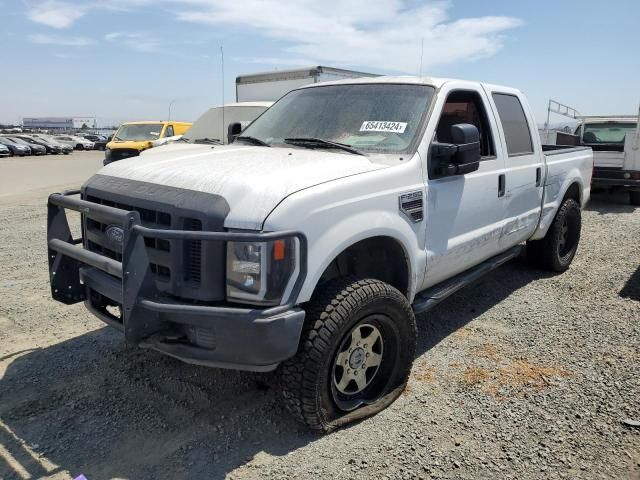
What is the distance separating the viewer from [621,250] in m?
7.06

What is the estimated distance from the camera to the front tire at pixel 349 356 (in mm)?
2730

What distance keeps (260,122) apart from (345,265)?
1.66 meters

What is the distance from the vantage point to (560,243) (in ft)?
19.4

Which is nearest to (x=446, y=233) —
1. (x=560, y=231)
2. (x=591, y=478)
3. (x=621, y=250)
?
(x=591, y=478)

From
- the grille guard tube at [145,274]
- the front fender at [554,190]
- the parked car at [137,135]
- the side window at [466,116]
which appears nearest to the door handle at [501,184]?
the side window at [466,116]

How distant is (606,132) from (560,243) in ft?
30.3

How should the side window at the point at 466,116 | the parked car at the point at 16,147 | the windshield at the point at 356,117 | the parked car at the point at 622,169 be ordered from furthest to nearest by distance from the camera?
the parked car at the point at 16,147, the parked car at the point at 622,169, the side window at the point at 466,116, the windshield at the point at 356,117

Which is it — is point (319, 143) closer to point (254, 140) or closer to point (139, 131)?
point (254, 140)

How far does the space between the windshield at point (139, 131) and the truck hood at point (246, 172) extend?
13462 millimetres

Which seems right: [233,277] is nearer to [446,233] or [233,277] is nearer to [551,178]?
[446,233]

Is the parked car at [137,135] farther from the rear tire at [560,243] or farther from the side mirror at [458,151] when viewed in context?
the side mirror at [458,151]

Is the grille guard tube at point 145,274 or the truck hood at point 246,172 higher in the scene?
the truck hood at point 246,172

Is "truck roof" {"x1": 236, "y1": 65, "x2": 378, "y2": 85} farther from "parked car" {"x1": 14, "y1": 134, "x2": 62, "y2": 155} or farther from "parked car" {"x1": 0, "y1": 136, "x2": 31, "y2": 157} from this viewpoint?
"parked car" {"x1": 14, "y1": 134, "x2": 62, "y2": 155}

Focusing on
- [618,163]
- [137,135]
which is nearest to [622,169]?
[618,163]
